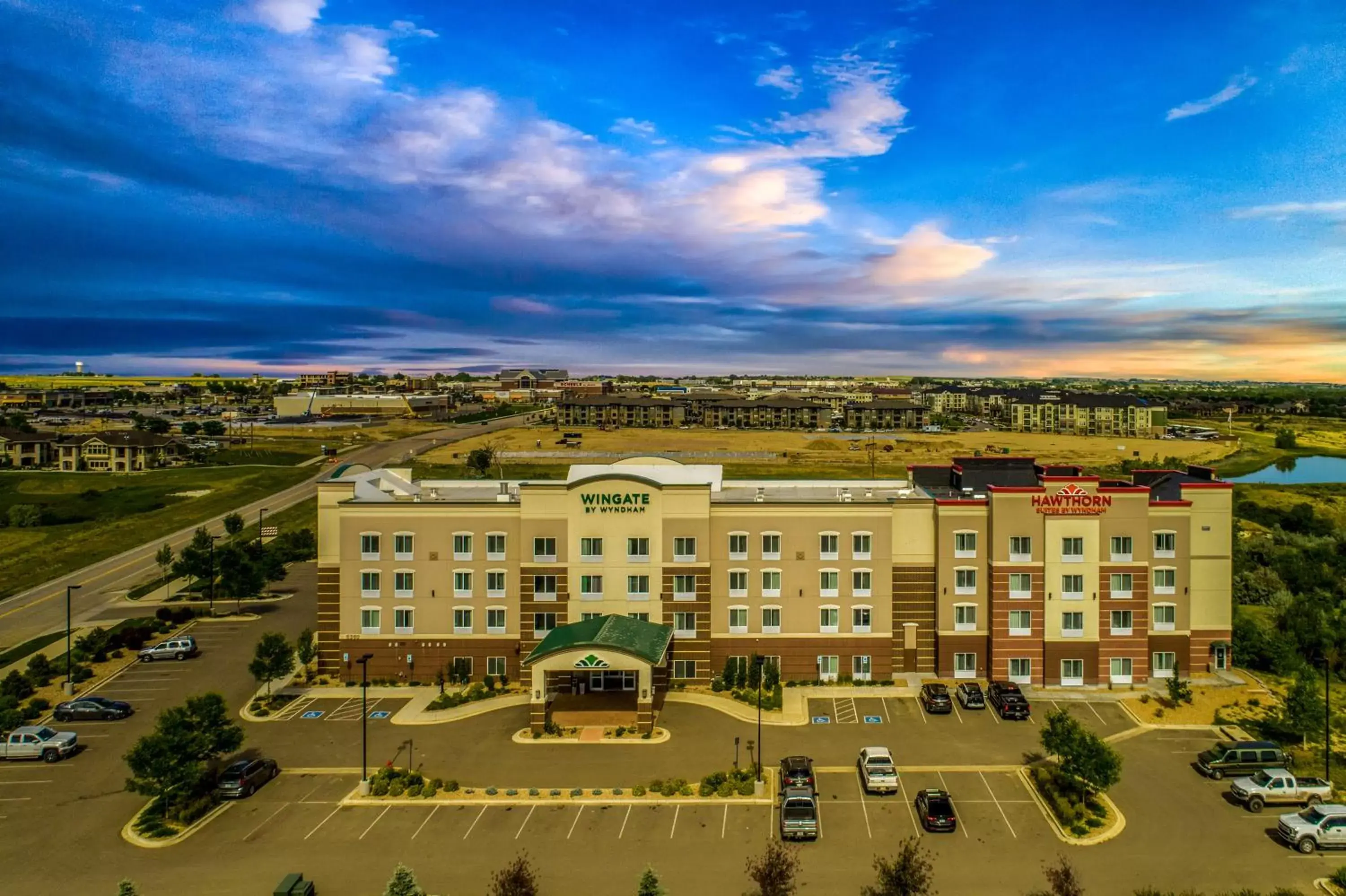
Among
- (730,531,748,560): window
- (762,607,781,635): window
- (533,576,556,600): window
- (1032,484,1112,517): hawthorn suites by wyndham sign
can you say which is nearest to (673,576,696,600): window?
(730,531,748,560): window

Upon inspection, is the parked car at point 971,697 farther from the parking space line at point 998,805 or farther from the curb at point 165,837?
the curb at point 165,837

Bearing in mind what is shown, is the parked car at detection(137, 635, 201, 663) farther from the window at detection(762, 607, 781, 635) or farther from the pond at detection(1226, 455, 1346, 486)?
the pond at detection(1226, 455, 1346, 486)

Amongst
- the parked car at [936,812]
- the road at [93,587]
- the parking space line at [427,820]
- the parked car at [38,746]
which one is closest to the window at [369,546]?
the road at [93,587]

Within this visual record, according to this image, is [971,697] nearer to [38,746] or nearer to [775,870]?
[775,870]

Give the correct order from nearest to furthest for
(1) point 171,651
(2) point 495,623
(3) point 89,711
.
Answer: (3) point 89,711 < (2) point 495,623 < (1) point 171,651

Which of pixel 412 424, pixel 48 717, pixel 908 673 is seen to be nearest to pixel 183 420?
pixel 412 424

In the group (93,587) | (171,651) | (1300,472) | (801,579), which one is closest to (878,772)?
(801,579)
